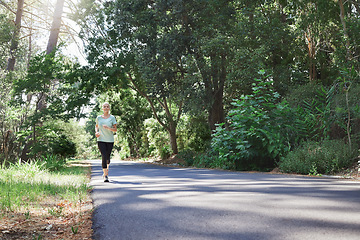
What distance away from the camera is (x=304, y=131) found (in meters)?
11.2

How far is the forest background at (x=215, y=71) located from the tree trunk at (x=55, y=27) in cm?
7

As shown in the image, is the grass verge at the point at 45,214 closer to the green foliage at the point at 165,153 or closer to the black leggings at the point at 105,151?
the black leggings at the point at 105,151

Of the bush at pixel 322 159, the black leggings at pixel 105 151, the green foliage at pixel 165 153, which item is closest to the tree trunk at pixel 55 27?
the green foliage at pixel 165 153

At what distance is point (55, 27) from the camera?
78.6 feet

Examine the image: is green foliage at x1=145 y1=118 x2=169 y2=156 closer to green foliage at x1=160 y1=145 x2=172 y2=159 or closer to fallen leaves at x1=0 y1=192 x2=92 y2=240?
green foliage at x1=160 y1=145 x2=172 y2=159

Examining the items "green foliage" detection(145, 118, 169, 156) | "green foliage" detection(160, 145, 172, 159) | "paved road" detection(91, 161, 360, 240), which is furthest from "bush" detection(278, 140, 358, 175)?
"green foliage" detection(145, 118, 169, 156)

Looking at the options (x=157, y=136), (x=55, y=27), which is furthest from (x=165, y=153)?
(x=55, y=27)

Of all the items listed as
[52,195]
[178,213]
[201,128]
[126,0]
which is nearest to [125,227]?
[178,213]

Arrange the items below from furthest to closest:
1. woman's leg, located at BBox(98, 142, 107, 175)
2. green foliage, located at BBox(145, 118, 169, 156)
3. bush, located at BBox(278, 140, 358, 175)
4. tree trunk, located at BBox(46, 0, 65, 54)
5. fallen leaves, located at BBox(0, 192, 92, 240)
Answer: green foliage, located at BBox(145, 118, 169, 156), tree trunk, located at BBox(46, 0, 65, 54), bush, located at BBox(278, 140, 358, 175), woman's leg, located at BBox(98, 142, 107, 175), fallen leaves, located at BBox(0, 192, 92, 240)

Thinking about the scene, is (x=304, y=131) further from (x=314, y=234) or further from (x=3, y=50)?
(x=3, y=50)

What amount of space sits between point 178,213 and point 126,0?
18.2 m

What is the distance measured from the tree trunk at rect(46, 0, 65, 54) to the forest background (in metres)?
0.07

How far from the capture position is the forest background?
1171 centimetres

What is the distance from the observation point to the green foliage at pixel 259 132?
1127 centimetres
